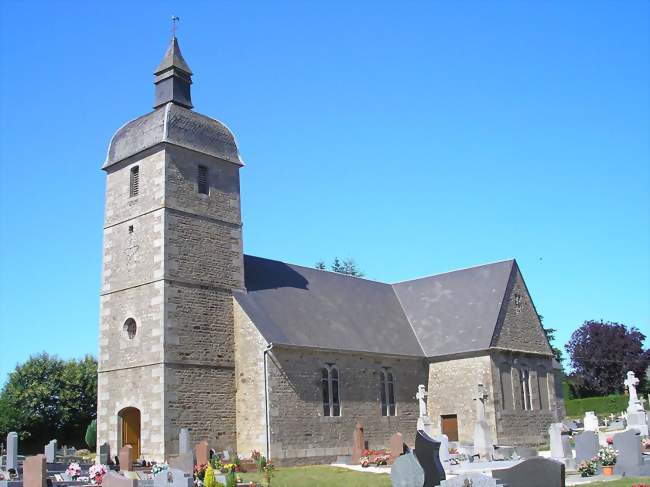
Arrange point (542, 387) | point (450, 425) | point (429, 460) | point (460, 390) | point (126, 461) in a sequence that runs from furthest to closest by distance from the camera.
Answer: point (542, 387) < point (450, 425) < point (460, 390) < point (126, 461) < point (429, 460)

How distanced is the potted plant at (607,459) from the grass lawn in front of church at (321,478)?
5418 millimetres

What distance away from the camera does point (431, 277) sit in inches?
1528

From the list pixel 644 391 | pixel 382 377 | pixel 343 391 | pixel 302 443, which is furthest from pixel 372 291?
pixel 644 391

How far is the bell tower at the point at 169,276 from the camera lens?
25.3m

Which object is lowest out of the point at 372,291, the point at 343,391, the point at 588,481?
the point at 588,481

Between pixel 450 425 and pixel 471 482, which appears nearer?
pixel 471 482

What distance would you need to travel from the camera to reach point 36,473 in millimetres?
16734

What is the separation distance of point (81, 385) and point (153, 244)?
23942 millimetres

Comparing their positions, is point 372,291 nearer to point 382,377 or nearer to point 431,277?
point 431,277

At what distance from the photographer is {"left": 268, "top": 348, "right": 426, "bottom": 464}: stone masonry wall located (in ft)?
85.8

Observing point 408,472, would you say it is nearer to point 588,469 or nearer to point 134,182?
point 588,469

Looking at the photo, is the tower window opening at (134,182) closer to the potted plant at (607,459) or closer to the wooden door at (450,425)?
the wooden door at (450,425)

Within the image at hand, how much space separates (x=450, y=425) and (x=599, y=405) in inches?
866

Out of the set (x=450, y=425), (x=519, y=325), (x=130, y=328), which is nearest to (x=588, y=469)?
(x=450, y=425)
